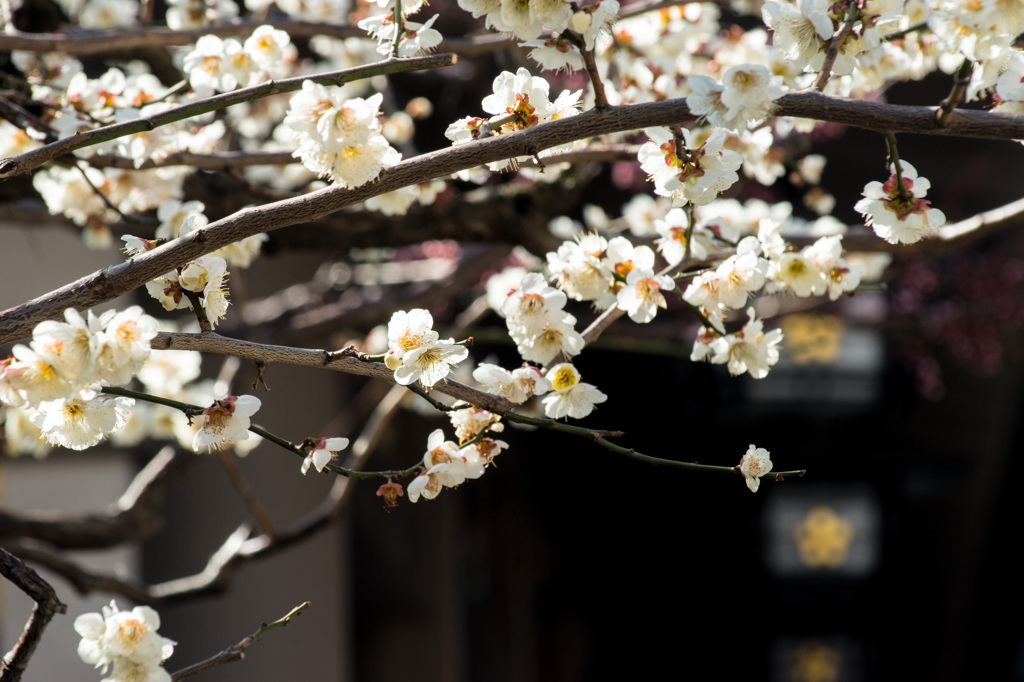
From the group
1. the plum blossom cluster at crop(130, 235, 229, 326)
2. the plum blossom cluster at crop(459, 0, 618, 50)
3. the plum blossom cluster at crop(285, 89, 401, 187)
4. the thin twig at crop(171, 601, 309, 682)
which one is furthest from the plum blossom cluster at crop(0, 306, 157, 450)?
the plum blossom cluster at crop(459, 0, 618, 50)

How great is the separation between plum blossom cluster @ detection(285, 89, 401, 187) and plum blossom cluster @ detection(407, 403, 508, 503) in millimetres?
265

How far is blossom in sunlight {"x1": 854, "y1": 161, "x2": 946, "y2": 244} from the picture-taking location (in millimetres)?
866

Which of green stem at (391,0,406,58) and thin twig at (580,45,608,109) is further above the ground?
green stem at (391,0,406,58)

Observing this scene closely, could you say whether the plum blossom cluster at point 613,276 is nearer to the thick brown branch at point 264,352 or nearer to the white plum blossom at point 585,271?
the white plum blossom at point 585,271

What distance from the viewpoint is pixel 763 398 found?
3385 mm

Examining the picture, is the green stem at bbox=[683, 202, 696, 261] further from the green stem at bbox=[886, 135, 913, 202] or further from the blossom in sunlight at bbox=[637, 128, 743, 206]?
the green stem at bbox=[886, 135, 913, 202]

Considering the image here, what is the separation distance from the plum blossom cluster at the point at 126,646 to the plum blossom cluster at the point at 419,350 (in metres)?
0.35

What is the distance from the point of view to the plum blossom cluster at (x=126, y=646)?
2.68 feet

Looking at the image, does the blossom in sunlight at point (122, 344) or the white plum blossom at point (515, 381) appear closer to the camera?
the blossom in sunlight at point (122, 344)

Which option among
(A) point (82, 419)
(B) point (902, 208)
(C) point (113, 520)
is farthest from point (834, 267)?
(C) point (113, 520)

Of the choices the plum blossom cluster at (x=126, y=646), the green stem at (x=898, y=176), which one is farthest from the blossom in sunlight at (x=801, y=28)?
the plum blossom cluster at (x=126, y=646)

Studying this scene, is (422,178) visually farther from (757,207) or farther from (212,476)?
(212,476)

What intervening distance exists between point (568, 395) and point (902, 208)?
40cm

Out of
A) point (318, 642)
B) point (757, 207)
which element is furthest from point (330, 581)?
point (757, 207)
